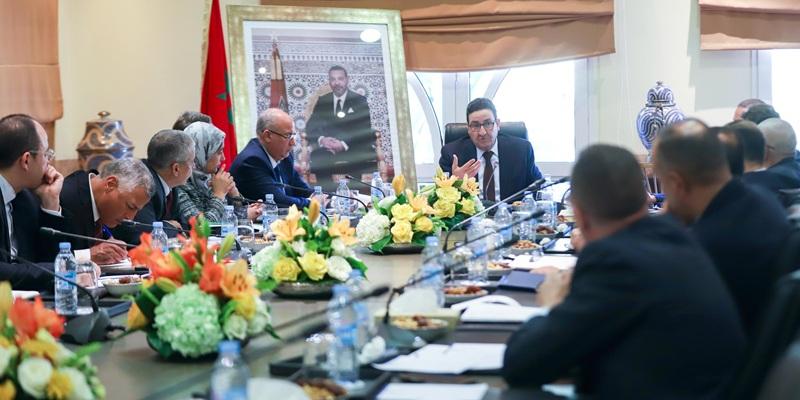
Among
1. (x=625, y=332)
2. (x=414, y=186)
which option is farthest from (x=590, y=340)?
(x=414, y=186)

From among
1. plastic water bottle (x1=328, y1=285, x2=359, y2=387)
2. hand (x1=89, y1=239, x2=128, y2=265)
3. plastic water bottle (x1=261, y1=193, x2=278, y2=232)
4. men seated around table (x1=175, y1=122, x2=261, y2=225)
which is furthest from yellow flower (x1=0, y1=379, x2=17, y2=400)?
men seated around table (x1=175, y1=122, x2=261, y2=225)

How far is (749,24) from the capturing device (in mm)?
6824

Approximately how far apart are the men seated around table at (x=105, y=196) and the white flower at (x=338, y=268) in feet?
3.60

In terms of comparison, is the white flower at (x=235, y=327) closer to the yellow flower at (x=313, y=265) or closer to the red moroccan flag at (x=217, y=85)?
the yellow flower at (x=313, y=265)

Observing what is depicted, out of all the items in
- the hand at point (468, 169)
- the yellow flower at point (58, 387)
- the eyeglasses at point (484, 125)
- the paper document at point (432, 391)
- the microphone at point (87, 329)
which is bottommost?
the paper document at point (432, 391)

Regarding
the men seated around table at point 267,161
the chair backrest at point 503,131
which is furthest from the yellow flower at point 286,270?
the chair backrest at point 503,131

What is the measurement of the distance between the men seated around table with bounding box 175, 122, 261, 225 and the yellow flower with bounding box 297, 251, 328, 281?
2.03 m

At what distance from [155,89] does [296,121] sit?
0.99 metres

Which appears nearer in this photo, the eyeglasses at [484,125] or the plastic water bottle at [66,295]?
the plastic water bottle at [66,295]

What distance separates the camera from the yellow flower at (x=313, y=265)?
3.00m

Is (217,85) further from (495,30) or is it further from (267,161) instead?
(495,30)

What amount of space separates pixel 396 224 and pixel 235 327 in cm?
186

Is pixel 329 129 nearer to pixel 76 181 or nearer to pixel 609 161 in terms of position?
pixel 76 181

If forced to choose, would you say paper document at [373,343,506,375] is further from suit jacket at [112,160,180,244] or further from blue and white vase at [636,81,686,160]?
blue and white vase at [636,81,686,160]
